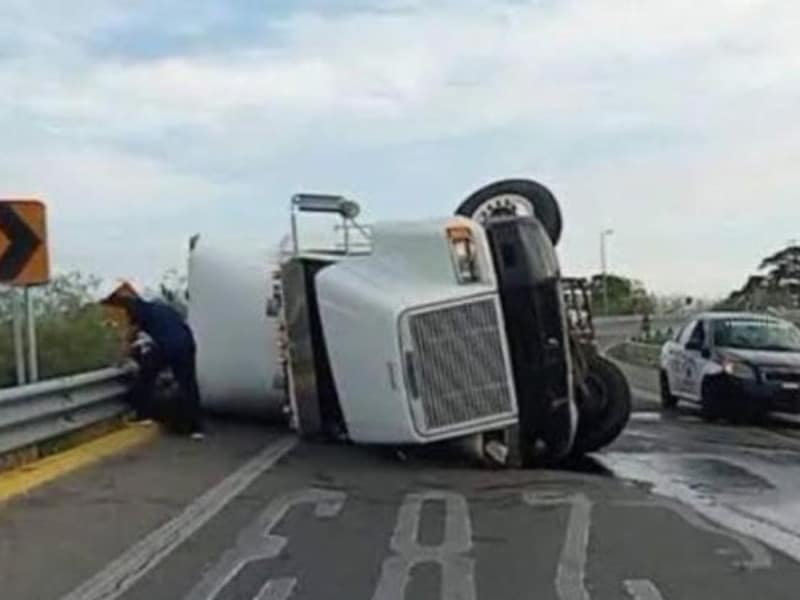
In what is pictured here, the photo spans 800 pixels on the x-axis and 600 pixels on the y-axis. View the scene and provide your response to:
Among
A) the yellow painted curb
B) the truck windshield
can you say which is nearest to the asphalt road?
the yellow painted curb

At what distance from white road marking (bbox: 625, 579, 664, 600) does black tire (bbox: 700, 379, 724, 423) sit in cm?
1593

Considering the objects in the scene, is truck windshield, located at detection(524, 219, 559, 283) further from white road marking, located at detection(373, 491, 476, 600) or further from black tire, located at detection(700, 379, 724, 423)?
black tire, located at detection(700, 379, 724, 423)

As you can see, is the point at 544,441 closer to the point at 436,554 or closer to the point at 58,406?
the point at 58,406

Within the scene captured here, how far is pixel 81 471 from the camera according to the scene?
14.3 m

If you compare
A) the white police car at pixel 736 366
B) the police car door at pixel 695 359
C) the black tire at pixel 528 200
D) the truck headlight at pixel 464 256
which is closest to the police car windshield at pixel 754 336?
the white police car at pixel 736 366

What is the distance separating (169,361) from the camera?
18.3 metres

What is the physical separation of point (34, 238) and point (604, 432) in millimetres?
6293

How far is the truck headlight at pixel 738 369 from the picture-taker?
952 inches

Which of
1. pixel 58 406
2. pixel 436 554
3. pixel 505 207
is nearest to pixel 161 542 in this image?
pixel 436 554

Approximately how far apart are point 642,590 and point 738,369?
52.5 feet

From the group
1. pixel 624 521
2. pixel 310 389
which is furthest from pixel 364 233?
pixel 624 521

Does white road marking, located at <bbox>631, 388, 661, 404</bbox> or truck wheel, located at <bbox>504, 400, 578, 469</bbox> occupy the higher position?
truck wheel, located at <bbox>504, 400, 578, 469</bbox>

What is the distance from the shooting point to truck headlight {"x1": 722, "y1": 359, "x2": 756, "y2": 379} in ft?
79.3

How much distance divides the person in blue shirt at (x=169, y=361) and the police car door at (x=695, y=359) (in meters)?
9.70
